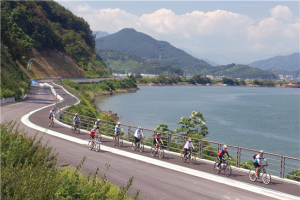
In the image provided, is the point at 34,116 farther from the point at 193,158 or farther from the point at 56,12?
the point at 56,12

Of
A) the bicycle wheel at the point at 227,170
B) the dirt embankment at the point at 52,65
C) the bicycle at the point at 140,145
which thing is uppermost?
the dirt embankment at the point at 52,65

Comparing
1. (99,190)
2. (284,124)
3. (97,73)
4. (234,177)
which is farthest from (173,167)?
(97,73)

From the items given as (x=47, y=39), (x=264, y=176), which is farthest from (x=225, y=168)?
(x=47, y=39)

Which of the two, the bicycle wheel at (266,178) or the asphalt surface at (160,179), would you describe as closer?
the asphalt surface at (160,179)

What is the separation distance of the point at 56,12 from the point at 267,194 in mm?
129383

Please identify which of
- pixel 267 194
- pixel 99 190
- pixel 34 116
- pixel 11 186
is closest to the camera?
pixel 11 186

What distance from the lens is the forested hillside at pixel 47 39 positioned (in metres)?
81.9

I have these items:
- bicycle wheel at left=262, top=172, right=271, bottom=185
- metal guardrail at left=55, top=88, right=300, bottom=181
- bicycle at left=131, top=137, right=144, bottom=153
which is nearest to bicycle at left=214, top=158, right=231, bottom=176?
metal guardrail at left=55, top=88, right=300, bottom=181

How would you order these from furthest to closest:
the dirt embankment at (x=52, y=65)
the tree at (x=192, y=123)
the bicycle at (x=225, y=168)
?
the dirt embankment at (x=52, y=65), the tree at (x=192, y=123), the bicycle at (x=225, y=168)

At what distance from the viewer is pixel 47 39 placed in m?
103

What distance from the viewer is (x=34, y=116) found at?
3100 cm

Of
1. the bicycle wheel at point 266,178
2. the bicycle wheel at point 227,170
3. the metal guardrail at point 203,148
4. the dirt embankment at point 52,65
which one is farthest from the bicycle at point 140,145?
the dirt embankment at point 52,65

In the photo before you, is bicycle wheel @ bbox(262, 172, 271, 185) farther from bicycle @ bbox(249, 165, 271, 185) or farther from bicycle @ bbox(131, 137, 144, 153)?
bicycle @ bbox(131, 137, 144, 153)

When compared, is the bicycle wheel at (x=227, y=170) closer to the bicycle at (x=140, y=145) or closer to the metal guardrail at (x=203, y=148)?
the metal guardrail at (x=203, y=148)
